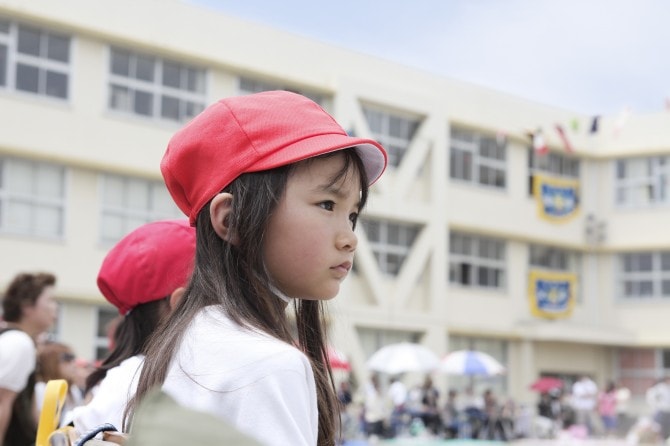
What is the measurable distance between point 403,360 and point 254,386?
21106 millimetres

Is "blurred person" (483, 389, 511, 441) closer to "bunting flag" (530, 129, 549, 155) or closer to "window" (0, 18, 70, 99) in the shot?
"bunting flag" (530, 129, 549, 155)

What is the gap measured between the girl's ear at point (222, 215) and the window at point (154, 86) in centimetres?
2109

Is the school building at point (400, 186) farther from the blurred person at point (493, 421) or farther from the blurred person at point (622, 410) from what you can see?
the blurred person at point (493, 421)

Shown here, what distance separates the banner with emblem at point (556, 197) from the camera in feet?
102

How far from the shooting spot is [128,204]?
22.2m

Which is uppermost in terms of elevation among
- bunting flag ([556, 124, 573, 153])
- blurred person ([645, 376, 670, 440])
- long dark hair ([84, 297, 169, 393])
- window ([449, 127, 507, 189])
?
bunting flag ([556, 124, 573, 153])

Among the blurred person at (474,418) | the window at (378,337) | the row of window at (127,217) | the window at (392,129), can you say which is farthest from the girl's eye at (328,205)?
the window at (392,129)

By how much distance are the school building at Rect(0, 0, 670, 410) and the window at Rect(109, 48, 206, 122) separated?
43 millimetres

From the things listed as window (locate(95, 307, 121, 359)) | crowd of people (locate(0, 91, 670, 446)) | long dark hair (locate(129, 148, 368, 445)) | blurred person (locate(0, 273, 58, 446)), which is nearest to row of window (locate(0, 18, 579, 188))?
window (locate(95, 307, 121, 359))

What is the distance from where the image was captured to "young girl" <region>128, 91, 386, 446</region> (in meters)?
1.49

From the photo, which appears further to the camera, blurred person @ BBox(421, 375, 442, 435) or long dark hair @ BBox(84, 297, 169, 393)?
blurred person @ BBox(421, 375, 442, 435)

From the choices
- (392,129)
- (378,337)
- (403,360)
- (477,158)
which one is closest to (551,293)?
(477,158)

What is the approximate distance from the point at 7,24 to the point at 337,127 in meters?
20.1

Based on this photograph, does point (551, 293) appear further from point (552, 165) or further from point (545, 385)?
point (545, 385)
